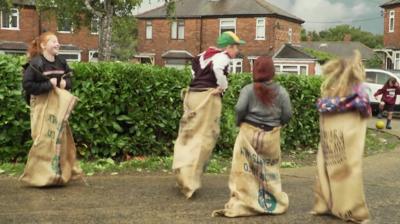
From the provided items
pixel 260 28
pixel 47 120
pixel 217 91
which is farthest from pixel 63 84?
pixel 260 28

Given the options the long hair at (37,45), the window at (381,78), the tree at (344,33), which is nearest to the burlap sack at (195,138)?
the long hair at (37,45)

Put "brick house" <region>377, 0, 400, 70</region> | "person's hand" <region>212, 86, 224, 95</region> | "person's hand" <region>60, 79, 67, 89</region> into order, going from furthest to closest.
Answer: "brick house" <region>377, 0, 400, 70</region>, "person's hand" <region>60, 79, 67, 89</region>, "person's hand" <region>212, 86, 224, 95</region>

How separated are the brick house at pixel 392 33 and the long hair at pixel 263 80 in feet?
136

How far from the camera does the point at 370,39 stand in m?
106

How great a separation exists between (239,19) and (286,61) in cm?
501

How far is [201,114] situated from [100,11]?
1741 centimetres

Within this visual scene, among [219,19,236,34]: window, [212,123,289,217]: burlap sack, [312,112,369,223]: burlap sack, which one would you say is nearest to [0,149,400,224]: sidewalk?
[212,123,289,217]: burlap sack

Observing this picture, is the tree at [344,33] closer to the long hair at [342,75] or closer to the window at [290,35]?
the window at [290,35]

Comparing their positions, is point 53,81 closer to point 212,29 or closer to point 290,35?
point 212,29

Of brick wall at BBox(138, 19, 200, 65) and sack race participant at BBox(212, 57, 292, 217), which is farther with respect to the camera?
brick wall at BBox(138, 19, 200, 65)

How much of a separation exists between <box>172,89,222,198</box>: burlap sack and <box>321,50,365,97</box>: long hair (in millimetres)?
1471

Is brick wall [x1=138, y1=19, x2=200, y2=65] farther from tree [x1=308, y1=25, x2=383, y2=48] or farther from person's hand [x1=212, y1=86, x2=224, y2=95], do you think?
tree [x1=308, y1=25, x2=383, y2=48]

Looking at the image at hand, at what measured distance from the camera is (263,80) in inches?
239

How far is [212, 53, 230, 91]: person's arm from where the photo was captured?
6.89m
